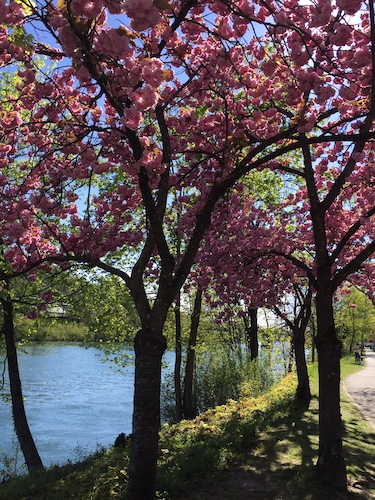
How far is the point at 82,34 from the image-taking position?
3.66 meters

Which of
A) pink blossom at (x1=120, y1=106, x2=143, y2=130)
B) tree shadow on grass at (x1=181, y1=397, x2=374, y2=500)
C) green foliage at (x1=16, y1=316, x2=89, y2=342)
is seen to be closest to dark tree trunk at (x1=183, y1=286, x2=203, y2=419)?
green foliage at (x1=16, y1=316, x2=89, y2=342)

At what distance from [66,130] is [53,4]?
57.7 inches

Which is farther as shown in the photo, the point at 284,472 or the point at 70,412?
the point at 70,412

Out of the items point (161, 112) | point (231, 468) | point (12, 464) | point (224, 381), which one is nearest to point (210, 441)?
point (231, 468)

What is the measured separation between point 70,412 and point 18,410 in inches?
413

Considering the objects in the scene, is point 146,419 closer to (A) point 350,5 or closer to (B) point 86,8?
(B) point 86,8

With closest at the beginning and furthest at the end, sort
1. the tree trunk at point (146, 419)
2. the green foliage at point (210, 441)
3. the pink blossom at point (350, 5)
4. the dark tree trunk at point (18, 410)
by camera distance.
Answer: the pink blossom at point (350, 5) → the tree trunk at point (146, 419) → the green foliage at point (210, 441) → the dark tree trunk at point (18, 410)

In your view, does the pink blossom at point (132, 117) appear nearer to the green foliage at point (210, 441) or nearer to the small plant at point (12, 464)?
the green foliage at point (210, 441)

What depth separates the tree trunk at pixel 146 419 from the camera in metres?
4.79

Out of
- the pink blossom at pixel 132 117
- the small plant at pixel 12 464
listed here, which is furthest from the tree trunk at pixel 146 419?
the small plant at pixel 12 464

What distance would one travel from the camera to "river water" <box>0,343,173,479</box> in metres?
14.8

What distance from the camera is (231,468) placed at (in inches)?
251

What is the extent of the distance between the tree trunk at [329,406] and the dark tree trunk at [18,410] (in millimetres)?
6959

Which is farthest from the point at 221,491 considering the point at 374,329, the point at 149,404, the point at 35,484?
the point at 374,329
